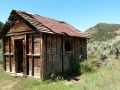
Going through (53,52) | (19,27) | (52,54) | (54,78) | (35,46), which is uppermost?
(19,27)

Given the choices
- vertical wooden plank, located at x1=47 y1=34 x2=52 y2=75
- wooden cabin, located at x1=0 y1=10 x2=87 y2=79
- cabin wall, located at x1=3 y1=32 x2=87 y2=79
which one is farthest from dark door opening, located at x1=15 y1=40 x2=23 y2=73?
vertical wooden plank, located at x1=47 y1=34 x2=52 y2=75

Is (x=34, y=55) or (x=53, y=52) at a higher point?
(x=53, y=52)

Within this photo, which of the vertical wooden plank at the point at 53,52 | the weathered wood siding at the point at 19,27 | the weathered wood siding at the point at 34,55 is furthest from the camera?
the weathered wood siding at the point at 19,27

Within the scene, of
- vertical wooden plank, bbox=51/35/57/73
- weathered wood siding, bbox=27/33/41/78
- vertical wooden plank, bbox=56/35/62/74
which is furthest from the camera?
vertical wooden plank, bbox=56/35/62/74

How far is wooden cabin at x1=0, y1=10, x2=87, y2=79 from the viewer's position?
34.7 ft

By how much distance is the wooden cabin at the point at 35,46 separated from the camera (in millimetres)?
10570

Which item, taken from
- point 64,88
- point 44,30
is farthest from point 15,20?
point 64,88

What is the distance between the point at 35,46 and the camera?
10.9 metres

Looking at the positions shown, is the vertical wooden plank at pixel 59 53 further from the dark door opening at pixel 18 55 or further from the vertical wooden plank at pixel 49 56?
the dark door opening at pixel 18 55

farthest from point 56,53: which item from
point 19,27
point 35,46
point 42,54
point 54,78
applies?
point 19,27

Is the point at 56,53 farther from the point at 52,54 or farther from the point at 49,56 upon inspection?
the point at 49,56

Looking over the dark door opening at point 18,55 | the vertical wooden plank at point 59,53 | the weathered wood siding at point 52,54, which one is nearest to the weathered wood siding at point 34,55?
the weathered wood siding at point 52,54

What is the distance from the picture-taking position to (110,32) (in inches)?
2763

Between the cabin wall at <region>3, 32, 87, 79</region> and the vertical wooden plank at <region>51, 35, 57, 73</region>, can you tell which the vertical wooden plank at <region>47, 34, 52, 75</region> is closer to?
the cabin wall at <region>3, 32, 87, 79</region>
